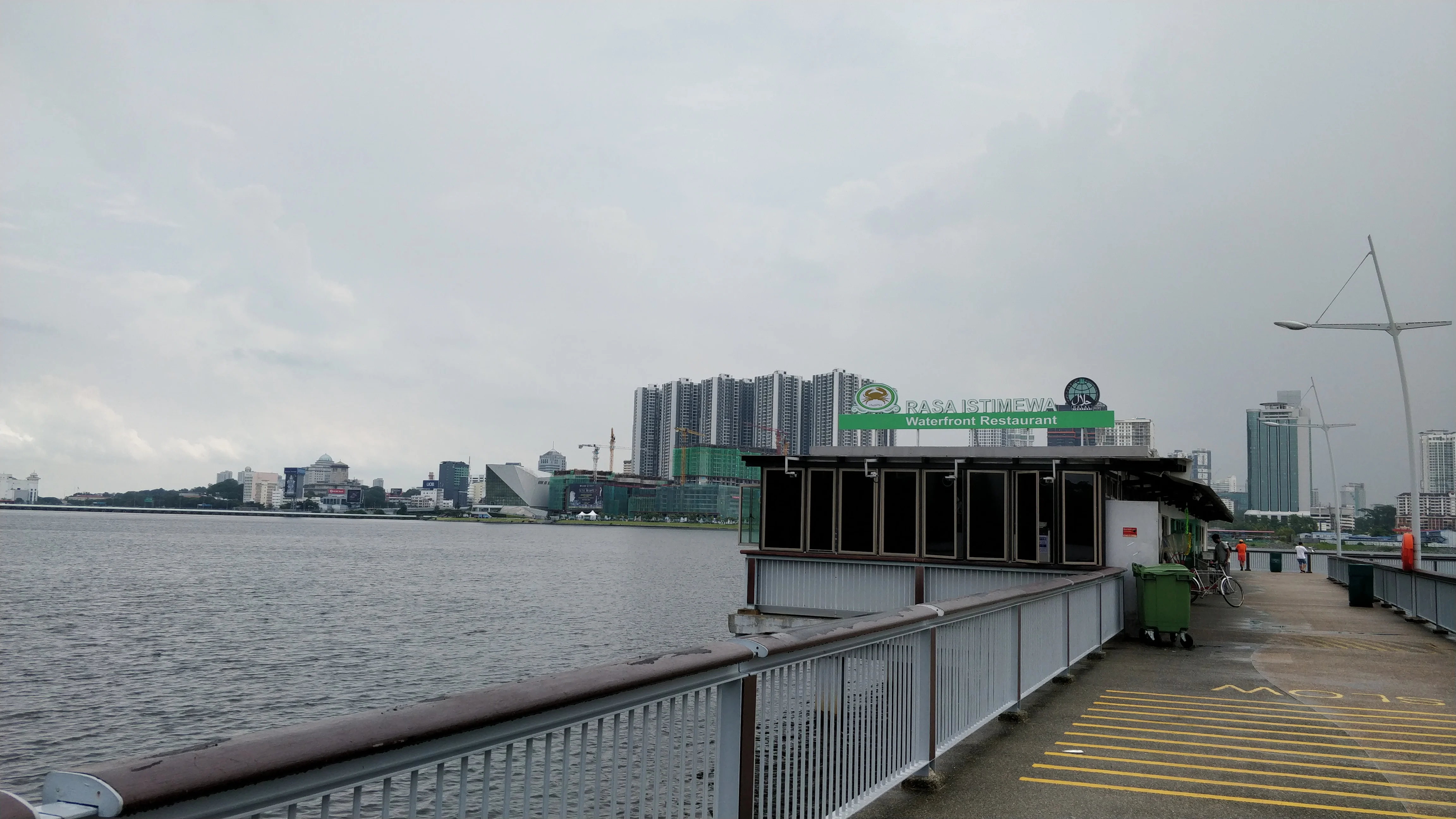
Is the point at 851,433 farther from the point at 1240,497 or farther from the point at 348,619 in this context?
the point at 1240,497

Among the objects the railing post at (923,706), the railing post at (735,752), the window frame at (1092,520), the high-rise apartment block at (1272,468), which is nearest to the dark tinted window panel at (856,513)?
the window frame at (1092,520)

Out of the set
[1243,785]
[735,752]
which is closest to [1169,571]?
[1243,785]

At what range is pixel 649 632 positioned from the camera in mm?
39375

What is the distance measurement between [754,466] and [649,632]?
18.7 m

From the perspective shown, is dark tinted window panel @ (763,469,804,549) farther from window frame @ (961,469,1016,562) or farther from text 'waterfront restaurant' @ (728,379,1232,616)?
window frame @ (961,469,1016,562)

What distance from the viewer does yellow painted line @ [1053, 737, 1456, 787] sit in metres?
7.73

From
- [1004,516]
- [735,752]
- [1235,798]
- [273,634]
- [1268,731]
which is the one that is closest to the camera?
[735,752]

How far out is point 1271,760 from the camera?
8117 mm

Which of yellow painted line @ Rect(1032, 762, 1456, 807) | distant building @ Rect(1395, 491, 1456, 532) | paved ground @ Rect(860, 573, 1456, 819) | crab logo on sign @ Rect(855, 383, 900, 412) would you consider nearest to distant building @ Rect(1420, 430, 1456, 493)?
distant building @ Rect(1395, 491, 1456, 532)

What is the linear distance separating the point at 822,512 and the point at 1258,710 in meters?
12.2

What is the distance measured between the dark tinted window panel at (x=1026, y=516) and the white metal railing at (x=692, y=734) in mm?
10845

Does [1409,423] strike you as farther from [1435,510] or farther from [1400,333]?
[1435,510]

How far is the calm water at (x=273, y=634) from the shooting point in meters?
23.5

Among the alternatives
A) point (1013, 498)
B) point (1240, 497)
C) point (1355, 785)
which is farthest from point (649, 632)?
point (1240, 497)
